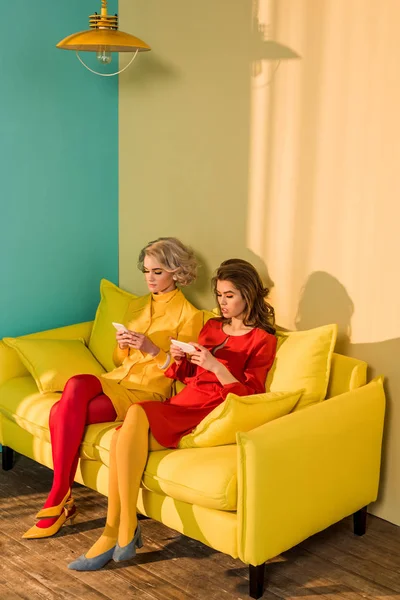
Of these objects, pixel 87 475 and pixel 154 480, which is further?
pixel 87 475

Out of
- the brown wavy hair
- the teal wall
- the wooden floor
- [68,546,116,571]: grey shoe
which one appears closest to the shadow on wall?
the brown wavy hair

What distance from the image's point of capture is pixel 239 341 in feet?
12.0

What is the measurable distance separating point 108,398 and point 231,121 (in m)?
1.44

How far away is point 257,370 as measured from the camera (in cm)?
358

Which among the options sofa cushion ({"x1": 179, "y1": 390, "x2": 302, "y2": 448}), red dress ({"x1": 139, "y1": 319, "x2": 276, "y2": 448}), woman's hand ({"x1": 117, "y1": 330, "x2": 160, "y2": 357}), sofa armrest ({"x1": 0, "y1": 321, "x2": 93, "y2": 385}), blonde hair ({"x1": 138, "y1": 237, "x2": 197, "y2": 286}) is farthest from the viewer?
sofa armrest ({"x1": 0, "y1": 321, "x2": 93, "y2": 385})

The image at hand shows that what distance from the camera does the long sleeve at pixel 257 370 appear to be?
3510mm

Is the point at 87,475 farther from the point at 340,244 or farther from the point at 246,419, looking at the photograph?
the point at 340,244

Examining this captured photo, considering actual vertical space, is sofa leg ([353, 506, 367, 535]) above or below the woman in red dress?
below

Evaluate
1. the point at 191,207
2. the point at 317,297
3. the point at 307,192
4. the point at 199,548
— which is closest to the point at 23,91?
the point at 191,207

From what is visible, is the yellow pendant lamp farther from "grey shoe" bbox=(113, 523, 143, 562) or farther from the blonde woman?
"grey shoe" bbox=(113, 523, 143, 562)

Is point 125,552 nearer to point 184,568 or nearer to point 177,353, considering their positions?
point 184,568

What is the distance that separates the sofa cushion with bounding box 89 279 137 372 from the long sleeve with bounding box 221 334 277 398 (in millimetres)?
901

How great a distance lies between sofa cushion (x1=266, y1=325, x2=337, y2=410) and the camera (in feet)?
11.5

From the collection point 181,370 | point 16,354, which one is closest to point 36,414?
point 16,354
